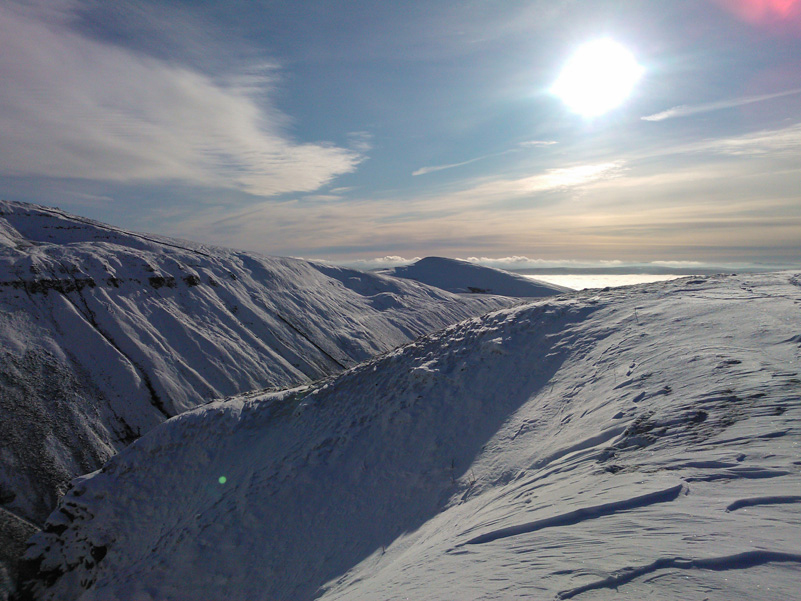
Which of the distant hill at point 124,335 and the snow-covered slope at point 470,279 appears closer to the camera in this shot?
the distant hill at point 124,335

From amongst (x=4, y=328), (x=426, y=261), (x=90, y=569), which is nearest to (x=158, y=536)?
(x=90, y=569)

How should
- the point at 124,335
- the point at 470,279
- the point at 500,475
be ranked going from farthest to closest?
the point at 470,279 → the point at 124,335 → the point at 500,475

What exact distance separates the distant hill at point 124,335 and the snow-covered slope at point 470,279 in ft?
123

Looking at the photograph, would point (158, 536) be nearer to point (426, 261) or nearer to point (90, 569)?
point (90, 569)

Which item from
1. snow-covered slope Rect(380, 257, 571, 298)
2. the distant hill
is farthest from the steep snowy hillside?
snow-covered slope Rect(380, 257, 571, 298)

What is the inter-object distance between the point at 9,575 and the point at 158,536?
30.9ft

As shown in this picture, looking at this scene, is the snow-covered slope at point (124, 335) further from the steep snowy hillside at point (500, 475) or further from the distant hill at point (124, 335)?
the steep snowy hillside at point (500, 475)

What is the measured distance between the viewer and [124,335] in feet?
93.6

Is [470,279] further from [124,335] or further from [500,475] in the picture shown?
[500,475]

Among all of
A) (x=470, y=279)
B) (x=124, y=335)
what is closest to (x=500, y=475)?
(x=124, y=335)

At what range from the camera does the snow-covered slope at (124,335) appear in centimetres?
2134

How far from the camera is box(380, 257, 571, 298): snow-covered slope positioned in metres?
85.8

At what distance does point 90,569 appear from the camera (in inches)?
421

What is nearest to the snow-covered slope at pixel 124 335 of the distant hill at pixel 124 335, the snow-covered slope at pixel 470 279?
the distant hill at pixel 124 335
